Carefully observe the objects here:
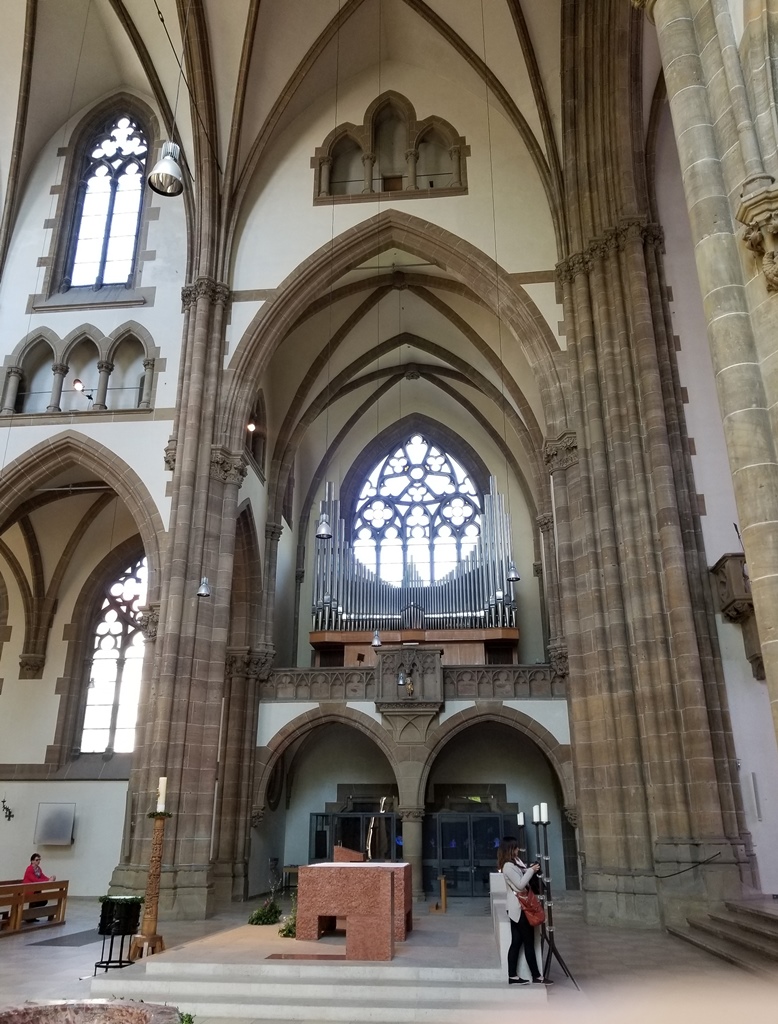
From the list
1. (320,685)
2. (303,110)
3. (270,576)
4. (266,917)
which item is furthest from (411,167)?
(266,917)

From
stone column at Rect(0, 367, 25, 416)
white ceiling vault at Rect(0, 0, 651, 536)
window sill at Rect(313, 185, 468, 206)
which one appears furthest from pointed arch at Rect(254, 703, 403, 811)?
window sill at Rect(313, 185, 468, 206)

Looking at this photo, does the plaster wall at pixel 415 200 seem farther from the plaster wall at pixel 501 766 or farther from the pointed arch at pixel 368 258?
the plaster wall at pixel 501 766

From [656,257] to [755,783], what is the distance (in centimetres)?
898

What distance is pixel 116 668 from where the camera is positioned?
2183cm

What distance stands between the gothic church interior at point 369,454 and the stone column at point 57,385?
0.06 m

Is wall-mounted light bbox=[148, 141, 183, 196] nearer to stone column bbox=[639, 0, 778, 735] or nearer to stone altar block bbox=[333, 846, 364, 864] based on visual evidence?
stone column bbox=[639, 0, 778, 735]

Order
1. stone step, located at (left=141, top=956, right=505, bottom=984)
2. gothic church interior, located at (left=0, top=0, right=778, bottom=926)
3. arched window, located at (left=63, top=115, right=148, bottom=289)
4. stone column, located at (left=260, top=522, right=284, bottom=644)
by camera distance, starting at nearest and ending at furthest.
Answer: stone step, located at (left=141, top=956, right=505, bottom=984)
gothic church interior, located at (left=0, top=0, right=778, bottom=926)
arched window, located at (left=63, top=115, right=148, bottom=289)
stone column, located at (left=260, top=522, right=284, bottom=644)

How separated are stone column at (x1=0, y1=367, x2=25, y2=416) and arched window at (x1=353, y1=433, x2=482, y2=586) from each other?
11.1 m

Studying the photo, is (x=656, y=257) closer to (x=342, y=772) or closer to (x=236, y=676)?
(x=236, y=676)

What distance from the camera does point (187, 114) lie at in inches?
695

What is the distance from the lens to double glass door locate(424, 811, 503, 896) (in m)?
18.4

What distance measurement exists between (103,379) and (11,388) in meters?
2.01

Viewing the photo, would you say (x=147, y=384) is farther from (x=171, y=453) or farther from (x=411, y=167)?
(x=411, y=167)

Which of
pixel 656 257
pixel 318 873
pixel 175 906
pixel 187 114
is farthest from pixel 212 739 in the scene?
pixel 187 114
